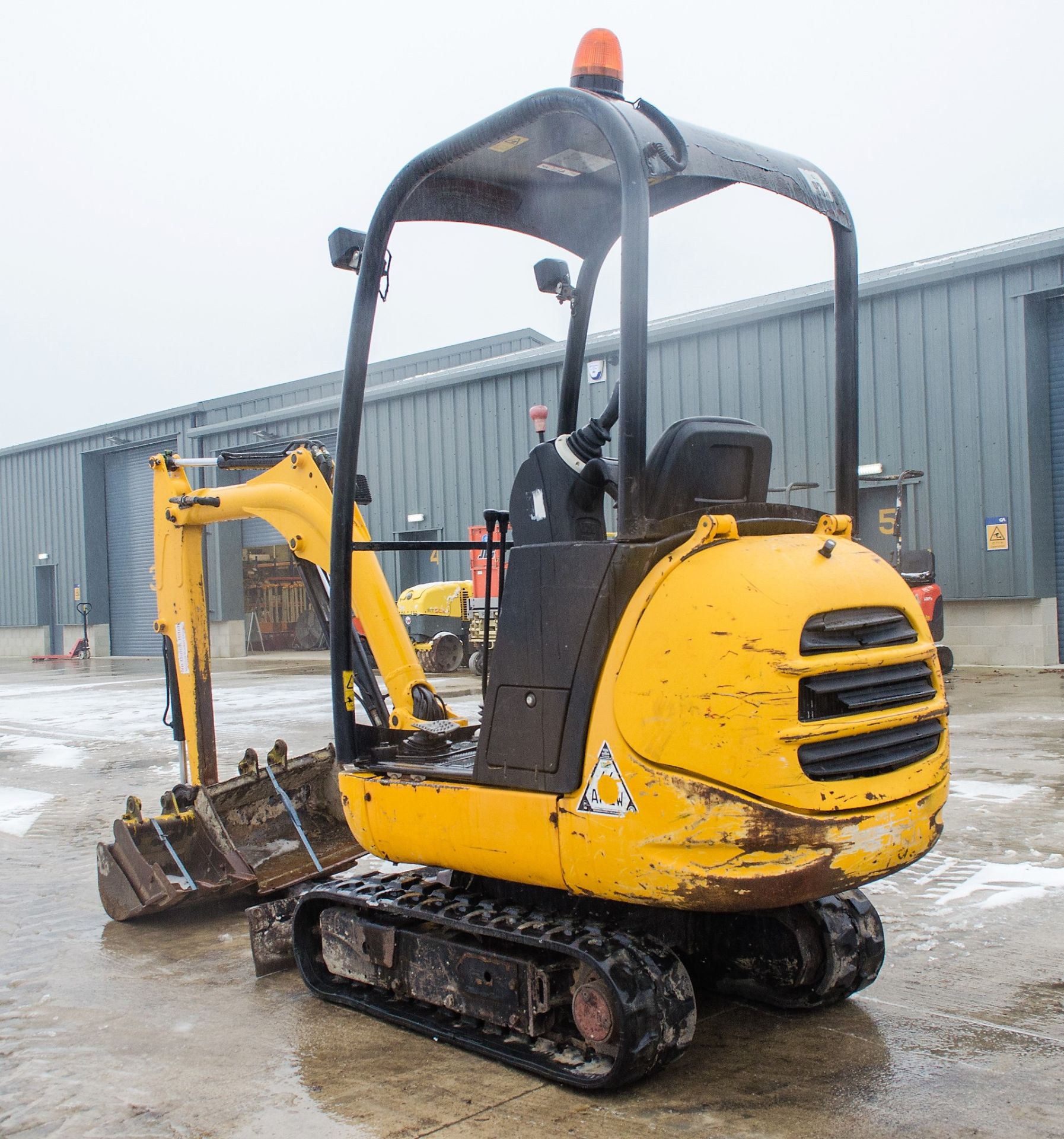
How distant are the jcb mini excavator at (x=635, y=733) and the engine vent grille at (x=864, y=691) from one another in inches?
0.4

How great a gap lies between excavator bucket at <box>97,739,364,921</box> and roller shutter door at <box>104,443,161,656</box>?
27.2 m

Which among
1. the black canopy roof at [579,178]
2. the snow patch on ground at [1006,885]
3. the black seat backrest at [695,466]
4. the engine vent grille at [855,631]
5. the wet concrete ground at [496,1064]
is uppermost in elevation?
the black canopy roof at [579,178]

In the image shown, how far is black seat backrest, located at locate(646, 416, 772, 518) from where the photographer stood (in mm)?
3262

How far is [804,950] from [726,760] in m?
1.12

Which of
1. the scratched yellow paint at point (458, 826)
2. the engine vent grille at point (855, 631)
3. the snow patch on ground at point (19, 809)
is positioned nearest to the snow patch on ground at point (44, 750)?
the snow patch on ground at point (19, 809)

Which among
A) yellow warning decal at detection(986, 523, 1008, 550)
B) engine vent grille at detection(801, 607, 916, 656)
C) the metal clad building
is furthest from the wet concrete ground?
the metal clad building

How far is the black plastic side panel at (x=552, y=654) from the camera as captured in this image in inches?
123

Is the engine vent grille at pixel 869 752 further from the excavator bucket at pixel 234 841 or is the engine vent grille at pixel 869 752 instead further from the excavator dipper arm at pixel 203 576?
the excavator bucket at pixel 234 841

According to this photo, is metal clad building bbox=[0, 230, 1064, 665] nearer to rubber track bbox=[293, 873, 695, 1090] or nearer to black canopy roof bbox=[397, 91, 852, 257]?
black canopy roof bbox=[397, 91, 852, 257]

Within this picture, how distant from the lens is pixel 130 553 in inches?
1273

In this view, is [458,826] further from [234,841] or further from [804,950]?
[234,841]

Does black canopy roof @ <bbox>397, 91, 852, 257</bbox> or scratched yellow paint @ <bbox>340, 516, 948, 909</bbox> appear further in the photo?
black canopy roof @ <bbox>397, 91, 852, 257</bbox>

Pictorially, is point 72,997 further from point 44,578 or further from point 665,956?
point 44,578

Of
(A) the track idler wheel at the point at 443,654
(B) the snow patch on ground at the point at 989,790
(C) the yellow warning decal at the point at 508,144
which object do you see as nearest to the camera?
(C) the yellow warning decal at the point at 508,144
